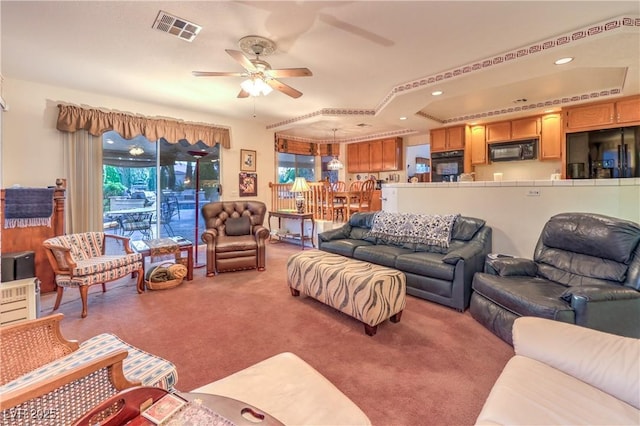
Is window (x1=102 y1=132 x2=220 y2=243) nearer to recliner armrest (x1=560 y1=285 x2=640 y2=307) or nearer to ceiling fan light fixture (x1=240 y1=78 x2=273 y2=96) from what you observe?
ceiling fan light fixture (x1=240 y1=78 x2=273 y2=96)

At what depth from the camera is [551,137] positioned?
5121mm

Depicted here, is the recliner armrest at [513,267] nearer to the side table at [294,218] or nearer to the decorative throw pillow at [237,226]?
the decorative throw pillow at [237,226]

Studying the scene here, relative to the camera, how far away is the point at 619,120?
4.38 m

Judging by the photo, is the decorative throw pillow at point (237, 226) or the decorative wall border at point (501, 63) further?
the decorative throw pillow at point (237, 226)

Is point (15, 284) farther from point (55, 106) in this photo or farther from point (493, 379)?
point (493, 379)

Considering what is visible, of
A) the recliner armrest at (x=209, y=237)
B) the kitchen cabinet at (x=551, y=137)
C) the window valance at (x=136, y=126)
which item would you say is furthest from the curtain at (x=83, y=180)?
the kitchen cabinet at (x=551, y=137)

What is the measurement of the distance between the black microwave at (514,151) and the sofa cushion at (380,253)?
138 inches

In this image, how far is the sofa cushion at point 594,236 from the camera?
231 cm

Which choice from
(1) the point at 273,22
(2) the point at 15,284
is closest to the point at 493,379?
(1) the point at 273,22

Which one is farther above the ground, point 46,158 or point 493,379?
point 46,158

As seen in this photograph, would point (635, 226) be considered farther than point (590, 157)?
No

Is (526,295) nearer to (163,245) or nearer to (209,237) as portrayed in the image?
(209,237)

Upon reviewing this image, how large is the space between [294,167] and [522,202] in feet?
18.4

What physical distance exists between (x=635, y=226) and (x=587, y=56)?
1.83 metres
